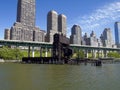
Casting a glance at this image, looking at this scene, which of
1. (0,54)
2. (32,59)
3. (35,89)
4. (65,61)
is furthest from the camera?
(0,54)

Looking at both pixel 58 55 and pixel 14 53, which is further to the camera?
pixel 14 53

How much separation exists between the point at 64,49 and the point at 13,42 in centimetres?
5884

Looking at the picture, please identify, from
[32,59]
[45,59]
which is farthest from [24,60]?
[45,59]

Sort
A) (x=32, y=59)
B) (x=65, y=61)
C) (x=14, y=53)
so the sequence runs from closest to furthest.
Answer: (x=65, y=61) → (x=32, y=59) → (x=14, y=53)

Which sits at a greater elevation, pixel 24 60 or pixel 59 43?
pixel 59 43

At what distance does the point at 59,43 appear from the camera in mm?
149750

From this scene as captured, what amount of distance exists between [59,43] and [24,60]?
104ft

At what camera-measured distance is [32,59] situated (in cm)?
15612

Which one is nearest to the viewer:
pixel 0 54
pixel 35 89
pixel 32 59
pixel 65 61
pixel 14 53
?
pixel 35 89

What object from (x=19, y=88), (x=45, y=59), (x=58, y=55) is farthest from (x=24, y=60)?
(x=19, y=88)

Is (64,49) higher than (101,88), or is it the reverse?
(64,49)

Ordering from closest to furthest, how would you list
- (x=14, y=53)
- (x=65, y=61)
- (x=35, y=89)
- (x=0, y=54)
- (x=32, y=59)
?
(x=35, y=89) → (x=65, y=61) → (x=32, y=59) → (x=0, y=54) → (x=14, y=53)

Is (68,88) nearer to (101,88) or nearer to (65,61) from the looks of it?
(101,88)

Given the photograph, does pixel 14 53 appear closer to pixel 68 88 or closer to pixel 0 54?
pixel 0 54
